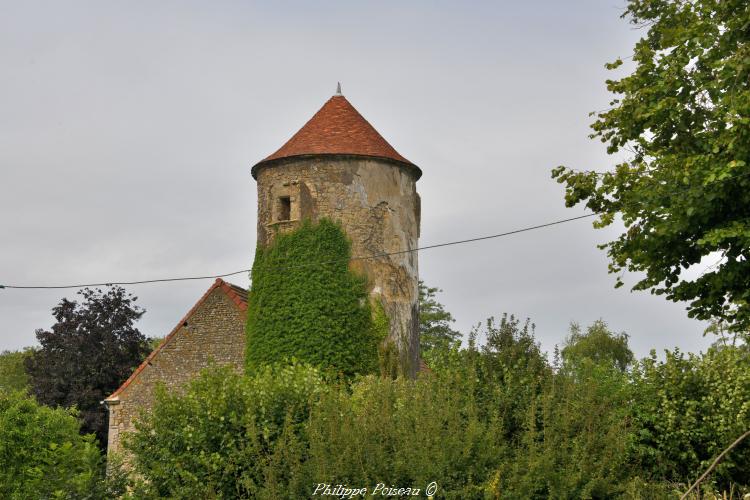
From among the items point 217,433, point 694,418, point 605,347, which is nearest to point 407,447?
point 217,433

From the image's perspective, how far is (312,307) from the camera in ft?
75.3

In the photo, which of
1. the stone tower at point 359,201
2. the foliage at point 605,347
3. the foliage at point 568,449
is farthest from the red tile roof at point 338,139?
the foliage at point 605,347

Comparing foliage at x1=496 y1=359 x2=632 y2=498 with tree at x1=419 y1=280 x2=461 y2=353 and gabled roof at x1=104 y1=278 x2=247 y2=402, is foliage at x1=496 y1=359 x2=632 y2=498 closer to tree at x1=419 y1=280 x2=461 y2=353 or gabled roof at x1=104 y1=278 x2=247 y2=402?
gabled roof at x1=104 y1=278 x2=247 y2=402

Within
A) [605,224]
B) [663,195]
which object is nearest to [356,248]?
[605,224]

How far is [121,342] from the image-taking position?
35.5 m

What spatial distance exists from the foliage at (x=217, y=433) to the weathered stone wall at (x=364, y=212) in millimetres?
8809

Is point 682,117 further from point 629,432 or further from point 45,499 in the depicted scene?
point 45,499

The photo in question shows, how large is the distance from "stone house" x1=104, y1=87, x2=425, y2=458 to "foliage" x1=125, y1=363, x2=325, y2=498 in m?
8.96

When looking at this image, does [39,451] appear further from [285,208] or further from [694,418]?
[694,418]

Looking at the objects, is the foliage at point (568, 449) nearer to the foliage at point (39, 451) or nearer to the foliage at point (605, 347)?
the foliage at point (39, 451)

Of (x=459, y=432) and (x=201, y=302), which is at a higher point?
(x=201, y=302)

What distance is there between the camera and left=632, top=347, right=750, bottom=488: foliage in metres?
17.7

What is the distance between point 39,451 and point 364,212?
9.72 metres

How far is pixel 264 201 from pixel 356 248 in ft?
10.1
